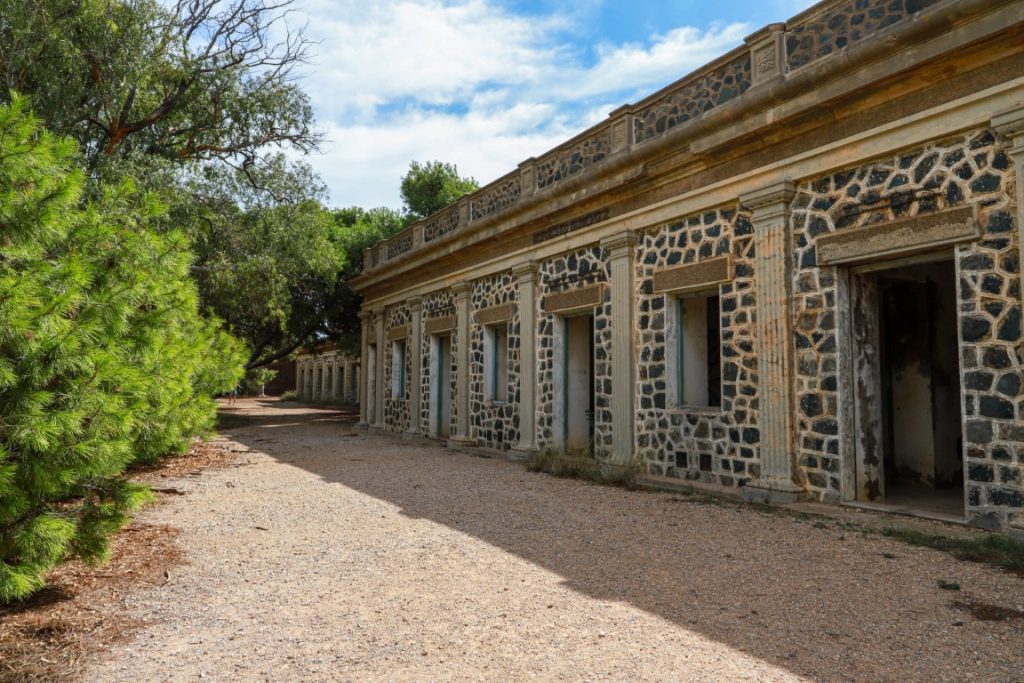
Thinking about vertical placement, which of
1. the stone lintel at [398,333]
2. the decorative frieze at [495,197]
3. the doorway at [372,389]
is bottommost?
the doorway at [372,389]

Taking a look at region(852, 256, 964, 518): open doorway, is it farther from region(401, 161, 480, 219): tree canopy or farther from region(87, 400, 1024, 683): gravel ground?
region(401, 161, 480, 219): tree canopy

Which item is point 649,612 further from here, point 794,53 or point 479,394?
point 479,394

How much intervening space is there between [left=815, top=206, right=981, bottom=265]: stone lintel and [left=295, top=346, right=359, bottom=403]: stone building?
27.0m

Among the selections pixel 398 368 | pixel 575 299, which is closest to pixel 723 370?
pixel 575 299

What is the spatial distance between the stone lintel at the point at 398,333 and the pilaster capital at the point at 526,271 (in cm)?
482

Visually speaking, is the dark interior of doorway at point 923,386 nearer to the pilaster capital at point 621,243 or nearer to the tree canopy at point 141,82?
the pilaster capital at point 621,243

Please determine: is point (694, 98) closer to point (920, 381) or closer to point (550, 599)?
point (920, 381)

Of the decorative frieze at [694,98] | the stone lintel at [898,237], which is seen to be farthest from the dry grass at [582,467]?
the decorative frieze at [694,98]

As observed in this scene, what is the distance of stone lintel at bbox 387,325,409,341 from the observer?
14879 millimetres

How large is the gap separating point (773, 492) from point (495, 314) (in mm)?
6133

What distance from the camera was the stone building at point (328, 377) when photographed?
33375 millimetres

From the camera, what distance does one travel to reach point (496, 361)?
11859mm

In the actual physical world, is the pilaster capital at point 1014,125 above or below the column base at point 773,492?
above

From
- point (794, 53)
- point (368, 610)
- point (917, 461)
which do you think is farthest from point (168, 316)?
point (917, 461)
